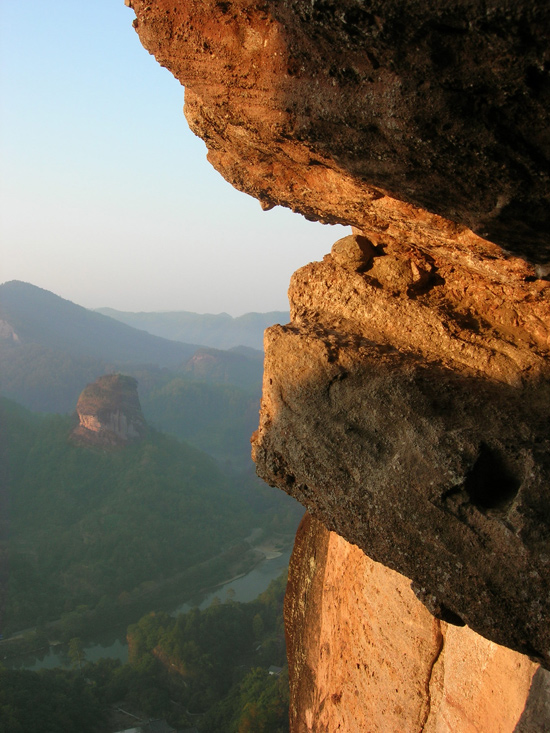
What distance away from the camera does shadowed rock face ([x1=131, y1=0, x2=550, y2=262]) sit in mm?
2350

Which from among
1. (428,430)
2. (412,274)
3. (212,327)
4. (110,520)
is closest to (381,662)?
(428,430)

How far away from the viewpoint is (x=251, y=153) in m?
4.33

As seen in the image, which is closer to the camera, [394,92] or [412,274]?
[394,92]

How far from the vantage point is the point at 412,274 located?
15.0ft

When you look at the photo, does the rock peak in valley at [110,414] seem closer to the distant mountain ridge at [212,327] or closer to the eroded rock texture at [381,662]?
the eroded rock texture at [381,662]

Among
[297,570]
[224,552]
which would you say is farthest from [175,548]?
[297,570]

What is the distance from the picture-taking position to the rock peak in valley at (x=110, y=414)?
140 ft

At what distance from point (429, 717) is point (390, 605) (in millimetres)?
922

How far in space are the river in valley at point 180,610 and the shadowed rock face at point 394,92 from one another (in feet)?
95.5

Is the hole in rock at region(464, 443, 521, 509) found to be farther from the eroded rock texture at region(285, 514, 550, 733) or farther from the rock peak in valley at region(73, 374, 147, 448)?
the rock peak in valley at region(73, 374, 147, 448)

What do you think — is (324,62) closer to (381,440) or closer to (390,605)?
(381,440)

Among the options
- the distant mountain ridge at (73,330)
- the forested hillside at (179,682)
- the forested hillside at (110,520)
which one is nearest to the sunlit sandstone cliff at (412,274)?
the forested hillside at (179,682)

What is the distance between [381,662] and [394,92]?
471 centimetres

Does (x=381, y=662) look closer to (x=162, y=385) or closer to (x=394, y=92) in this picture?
(x=394, y=92)
